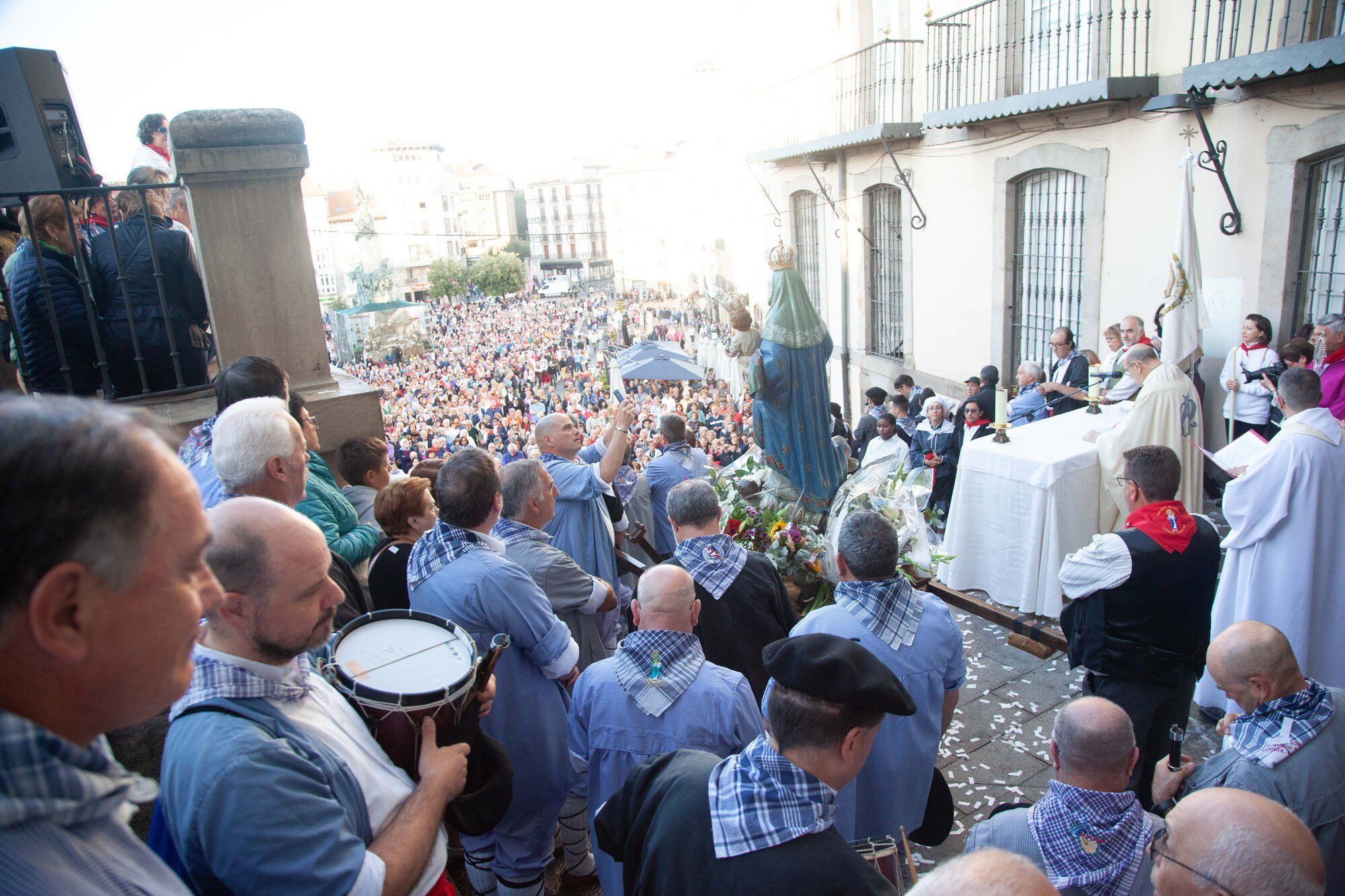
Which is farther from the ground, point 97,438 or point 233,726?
point 97,438

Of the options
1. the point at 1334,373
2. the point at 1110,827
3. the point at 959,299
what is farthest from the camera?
the point at 959,299

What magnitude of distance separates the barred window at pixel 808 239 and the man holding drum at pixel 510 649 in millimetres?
15298

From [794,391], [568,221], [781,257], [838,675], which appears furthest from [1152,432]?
[568,221]

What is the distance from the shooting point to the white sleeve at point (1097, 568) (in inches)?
127

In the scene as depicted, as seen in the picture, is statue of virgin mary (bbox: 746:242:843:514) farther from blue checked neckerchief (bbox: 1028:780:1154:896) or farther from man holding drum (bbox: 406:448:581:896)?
blue checked neckerchief (bbox: 1028:780:1154:896)

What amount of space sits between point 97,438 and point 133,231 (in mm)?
3808

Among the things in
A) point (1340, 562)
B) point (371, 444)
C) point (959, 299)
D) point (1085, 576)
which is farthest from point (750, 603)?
point (959, 299)

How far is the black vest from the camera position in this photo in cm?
322

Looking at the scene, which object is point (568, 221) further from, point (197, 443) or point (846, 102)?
point (197, 443)

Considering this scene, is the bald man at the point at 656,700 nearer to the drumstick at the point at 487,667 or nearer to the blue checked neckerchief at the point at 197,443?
the drumstick at the point at 487,667

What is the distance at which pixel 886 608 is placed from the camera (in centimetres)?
279

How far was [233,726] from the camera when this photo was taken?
4.79 ft

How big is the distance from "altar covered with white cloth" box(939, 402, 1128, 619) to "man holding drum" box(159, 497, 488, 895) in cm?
428

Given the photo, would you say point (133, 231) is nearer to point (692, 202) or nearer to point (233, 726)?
point (233, 726)
